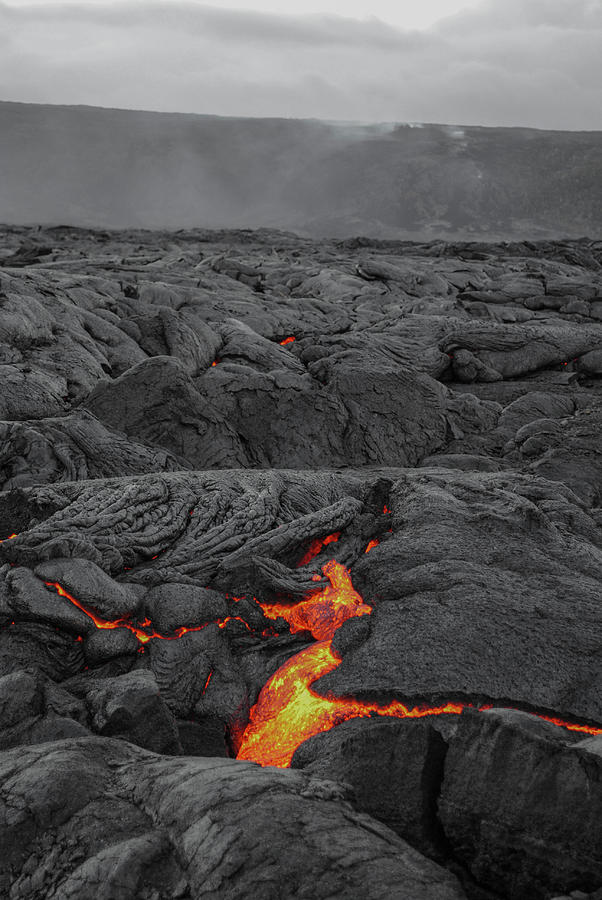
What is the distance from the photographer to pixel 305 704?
5699 mm

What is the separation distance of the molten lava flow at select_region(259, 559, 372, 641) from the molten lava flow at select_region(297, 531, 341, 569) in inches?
19.1

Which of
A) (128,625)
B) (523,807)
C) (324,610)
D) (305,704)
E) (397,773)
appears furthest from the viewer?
(324,610)

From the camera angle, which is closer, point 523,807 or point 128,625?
point 523,807

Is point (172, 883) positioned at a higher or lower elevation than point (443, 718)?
higher

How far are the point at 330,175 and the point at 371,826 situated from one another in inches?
4530

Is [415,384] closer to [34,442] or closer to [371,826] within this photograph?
[34,442]

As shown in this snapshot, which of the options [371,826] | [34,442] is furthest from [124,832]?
[34,442]

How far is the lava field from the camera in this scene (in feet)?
11.1

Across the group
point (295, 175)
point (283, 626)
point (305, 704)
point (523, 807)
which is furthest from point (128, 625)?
point (295, 175)

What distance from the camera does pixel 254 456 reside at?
39.1ft

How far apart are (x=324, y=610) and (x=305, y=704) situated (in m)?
1.17

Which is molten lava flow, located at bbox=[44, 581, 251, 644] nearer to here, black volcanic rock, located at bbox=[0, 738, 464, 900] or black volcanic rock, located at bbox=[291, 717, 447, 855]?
black volcanic rock, located at bbox=[0, 738, 464, 900]

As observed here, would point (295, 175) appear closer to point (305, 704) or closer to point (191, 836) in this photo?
point (305, 704)

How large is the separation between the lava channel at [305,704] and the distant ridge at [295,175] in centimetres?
8082
